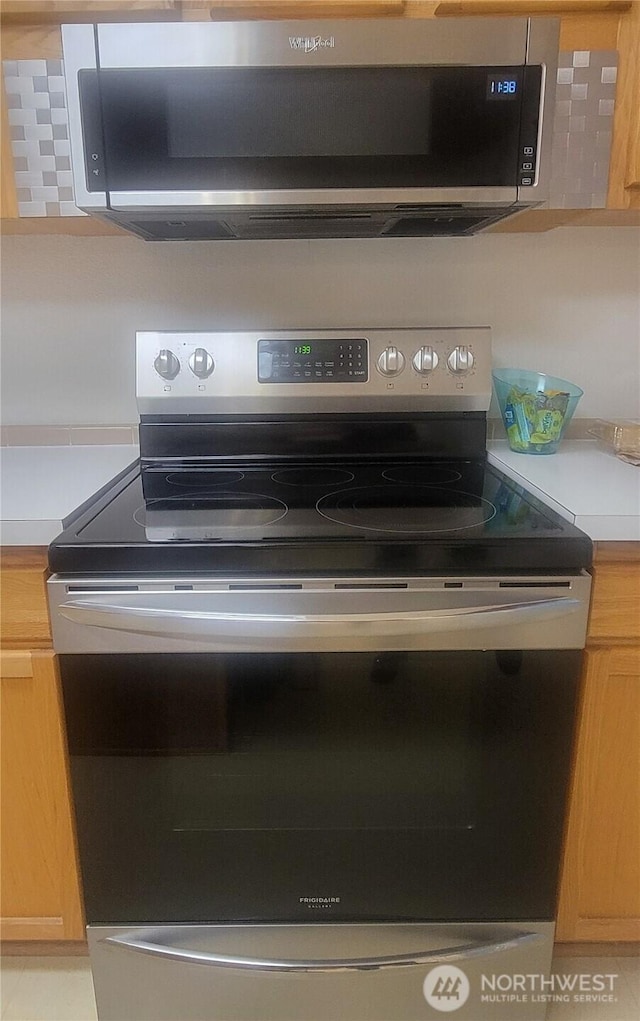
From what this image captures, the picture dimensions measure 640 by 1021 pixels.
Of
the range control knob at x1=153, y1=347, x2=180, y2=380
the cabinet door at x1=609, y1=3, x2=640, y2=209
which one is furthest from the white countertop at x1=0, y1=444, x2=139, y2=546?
the cabinet door at x1=609, y1=3, x2=640, y2=209

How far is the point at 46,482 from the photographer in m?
1.29

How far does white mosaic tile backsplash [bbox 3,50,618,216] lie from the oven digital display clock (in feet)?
1.36

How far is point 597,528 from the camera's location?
3.47 ft

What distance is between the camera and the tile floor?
1243 millimetres

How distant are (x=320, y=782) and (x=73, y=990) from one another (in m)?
0.66

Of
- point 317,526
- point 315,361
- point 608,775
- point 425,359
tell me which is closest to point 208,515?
point 317,526

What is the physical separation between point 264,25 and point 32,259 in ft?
2.40

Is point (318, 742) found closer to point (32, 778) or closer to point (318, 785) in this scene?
point (318, 785)

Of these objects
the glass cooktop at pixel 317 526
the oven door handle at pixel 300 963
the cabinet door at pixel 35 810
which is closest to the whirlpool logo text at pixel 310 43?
the glass cooktop at pixel 317 526

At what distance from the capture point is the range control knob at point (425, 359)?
1.40 meters

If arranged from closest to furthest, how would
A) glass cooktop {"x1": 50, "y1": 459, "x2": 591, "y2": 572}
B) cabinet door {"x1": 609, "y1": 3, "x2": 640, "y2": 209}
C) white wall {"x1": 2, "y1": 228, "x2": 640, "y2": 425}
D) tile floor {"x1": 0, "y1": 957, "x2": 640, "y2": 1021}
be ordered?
glass cooktop {"x1": 50, "y1": 459, "x2": 591, "y2": 572} < cabinet door {"x1": 609, "y1": 3, "x2": 640, "y2": 209} < tile floor {"x1": 0, "y1": 957, "x2": 640, "y2": 1021} < white wall {"x1": 2, "y1": 228, "x2": 640, "y2": 425}

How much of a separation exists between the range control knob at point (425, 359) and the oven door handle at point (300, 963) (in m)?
1.00

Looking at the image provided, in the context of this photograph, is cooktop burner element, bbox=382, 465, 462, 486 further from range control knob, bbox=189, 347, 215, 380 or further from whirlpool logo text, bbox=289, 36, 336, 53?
whirlpool logo text, bbox=289, 36, 336, 53

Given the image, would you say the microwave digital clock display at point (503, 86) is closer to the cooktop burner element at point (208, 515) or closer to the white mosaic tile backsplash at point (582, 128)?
the white mosaic tile backsplash at point (582, 128)
